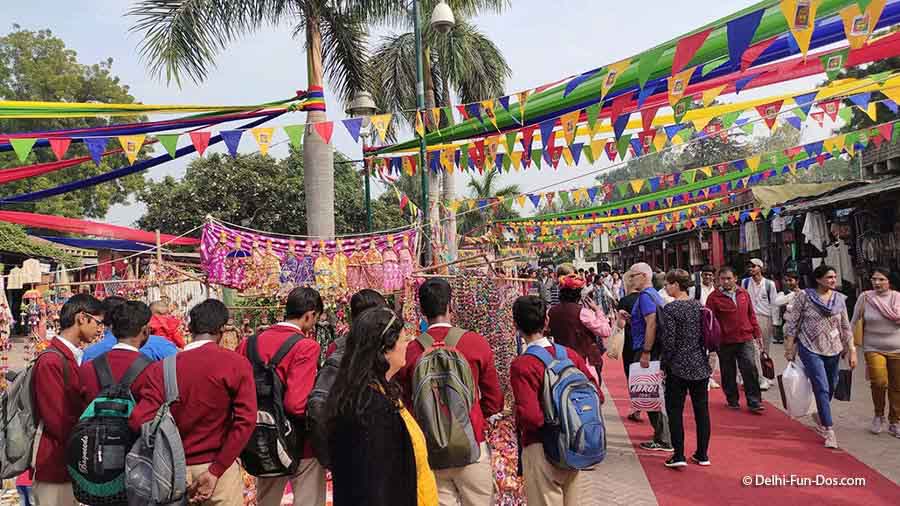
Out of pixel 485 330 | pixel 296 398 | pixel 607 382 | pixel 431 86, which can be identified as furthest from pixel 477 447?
pixel 431 86

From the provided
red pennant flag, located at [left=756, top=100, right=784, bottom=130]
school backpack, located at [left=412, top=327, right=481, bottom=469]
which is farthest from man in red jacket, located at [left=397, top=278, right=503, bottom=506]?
red pennant flag, located at [left=756, top=100, right=784, bottom=130]

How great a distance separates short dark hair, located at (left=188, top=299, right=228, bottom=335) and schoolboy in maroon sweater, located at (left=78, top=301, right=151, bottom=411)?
50 cm

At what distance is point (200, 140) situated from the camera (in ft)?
23.3

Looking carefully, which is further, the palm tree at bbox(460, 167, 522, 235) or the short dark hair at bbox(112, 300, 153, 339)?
the palm tree at bbox(460, 167, 522, 235)

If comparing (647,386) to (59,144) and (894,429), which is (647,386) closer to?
(894,429)

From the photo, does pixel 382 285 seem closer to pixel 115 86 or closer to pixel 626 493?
pixel 626 493

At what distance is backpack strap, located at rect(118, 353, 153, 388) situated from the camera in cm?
311

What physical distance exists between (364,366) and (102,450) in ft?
5.25

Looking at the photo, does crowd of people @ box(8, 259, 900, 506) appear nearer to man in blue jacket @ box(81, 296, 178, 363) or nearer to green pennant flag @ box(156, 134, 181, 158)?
man in blue jacket @ box(81, 296, 178, 363)

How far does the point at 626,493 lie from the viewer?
4801 millimetres

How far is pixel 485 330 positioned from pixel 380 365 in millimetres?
4695

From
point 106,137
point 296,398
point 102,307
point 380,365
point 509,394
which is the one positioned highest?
point 106,137

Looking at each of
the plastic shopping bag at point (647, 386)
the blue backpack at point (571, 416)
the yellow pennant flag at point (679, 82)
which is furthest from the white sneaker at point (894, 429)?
the blue backpack at point (571, 416)

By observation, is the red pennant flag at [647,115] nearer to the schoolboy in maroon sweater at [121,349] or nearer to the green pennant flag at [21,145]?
the schoolboy in maroon sweater at [121,349]
